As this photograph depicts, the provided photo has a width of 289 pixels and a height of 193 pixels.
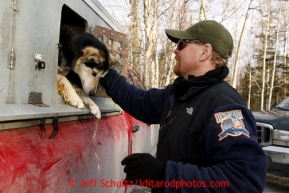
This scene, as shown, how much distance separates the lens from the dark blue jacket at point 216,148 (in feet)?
4.86

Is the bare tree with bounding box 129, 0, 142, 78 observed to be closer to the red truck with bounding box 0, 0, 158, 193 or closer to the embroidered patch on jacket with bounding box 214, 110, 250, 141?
the red truck with bounding box 0, 0, 158, 193

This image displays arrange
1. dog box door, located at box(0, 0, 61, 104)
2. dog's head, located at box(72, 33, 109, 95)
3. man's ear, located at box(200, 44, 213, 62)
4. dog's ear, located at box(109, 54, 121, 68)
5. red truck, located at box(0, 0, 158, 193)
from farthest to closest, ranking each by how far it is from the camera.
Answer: dog's ear, located at box(109, 54, 121, 68) → dog's head, located at box(72, 33, 109, 95) → man's ear, located at box(200, 44, 213, 62) → dog box door, located at box(0, 0, 61, 104) → red truck, located at box(0, 0, 158, 193)

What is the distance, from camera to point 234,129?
153 centimetres

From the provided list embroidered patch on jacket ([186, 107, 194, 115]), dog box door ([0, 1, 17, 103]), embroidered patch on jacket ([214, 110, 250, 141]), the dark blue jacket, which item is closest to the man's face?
the dark blue jacket

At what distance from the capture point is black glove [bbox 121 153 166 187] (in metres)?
1.59

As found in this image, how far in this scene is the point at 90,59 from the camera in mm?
2844

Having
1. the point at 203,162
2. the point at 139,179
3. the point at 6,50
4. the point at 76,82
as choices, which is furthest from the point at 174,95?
the point at 76,82

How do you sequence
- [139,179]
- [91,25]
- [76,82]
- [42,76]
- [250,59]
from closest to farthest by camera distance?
[139,179]
[42,76]
[91,25]
[76,82]
[250,59]

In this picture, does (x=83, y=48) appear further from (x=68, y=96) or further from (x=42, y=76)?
(x=42, y=76)

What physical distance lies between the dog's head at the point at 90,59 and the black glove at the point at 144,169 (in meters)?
1.21

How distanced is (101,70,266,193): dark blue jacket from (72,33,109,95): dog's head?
115 cm

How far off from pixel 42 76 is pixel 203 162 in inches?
45.1

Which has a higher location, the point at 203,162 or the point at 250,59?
the point at 250,59

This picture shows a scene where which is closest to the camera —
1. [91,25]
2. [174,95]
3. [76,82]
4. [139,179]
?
[139,179]
